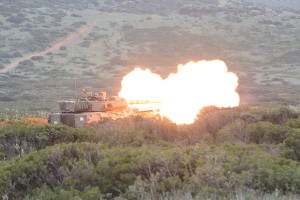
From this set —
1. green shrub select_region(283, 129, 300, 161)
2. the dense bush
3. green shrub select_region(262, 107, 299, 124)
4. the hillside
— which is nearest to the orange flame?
green shrub select_region(262, 107, 299, 124)

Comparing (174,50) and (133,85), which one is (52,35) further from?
(133,85)

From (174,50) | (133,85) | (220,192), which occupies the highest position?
(174,50)

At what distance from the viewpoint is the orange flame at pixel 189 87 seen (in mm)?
24219

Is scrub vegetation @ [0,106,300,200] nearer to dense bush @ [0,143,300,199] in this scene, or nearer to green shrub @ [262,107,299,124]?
dense bush @ [0,143,300,199]

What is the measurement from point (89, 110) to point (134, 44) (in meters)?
61.7

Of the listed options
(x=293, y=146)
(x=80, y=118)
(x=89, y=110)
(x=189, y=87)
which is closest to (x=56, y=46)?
(x=189, y=87)

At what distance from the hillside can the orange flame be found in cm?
1973

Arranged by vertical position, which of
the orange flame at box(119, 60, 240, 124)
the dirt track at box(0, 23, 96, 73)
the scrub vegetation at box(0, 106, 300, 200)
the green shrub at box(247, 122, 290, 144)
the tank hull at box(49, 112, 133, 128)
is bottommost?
the scrub vegetation at box(0, 106, 300, 200)

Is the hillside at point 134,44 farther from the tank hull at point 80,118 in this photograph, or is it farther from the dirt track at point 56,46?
the tank hull at point 80,118

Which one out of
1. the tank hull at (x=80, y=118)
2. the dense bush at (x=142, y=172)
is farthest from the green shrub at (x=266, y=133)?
the tank hull at (x=80, y=118)

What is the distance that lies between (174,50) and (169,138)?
214ft

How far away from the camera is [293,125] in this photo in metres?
14.0

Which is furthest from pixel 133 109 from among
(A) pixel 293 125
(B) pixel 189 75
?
(A) pixel 293 125

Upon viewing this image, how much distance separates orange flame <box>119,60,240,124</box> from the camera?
953 inches
